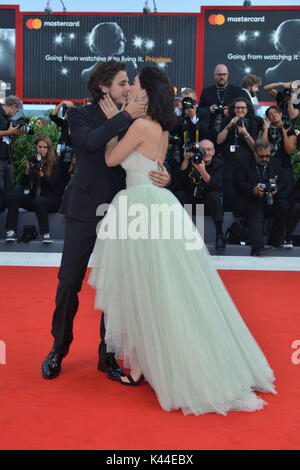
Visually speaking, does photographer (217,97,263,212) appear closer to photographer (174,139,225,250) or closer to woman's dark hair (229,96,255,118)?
woman's dark hair (229,96,255,118)

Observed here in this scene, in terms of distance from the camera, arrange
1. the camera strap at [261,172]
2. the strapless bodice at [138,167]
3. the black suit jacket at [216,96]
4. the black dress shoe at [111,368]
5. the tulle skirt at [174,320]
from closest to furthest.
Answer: the tulle skirt at [174,320] < the strapless bodice at [138,167] < the black dress shoe at [111,368] < the camera strap at [261,172] < the black suit jacket at [216,96]

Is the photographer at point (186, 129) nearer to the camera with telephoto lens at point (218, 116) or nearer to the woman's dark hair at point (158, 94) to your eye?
the camera with telephoto lens at point (218, 116)

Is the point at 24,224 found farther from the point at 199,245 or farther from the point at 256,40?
the point at 256,40

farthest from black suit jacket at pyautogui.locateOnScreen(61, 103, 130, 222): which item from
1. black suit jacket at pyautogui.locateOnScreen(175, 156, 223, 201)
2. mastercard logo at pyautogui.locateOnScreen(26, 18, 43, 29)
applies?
mastercard logo at pyautogui.locateOnScreen(26, 18, 43, 29)

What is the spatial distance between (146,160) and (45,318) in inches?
63.0

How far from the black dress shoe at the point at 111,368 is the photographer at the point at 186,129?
413 centimetres

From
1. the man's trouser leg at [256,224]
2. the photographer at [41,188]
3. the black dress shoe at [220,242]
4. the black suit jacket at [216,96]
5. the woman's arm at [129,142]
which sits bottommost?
the black dress shoe at [220,242]

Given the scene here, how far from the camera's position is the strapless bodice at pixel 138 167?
2.79 meters

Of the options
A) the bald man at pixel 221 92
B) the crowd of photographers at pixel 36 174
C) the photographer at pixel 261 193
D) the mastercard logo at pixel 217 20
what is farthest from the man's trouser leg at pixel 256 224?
the mastercard logo at pixel 217 20

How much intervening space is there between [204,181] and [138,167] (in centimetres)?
399

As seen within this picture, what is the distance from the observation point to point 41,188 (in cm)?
720

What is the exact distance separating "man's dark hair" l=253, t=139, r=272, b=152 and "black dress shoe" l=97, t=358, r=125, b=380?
433 cm

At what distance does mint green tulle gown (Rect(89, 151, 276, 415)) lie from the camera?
250cm

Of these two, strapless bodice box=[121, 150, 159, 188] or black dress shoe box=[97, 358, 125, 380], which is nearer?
strapless bodice box=[121, 150, 159, 188]
